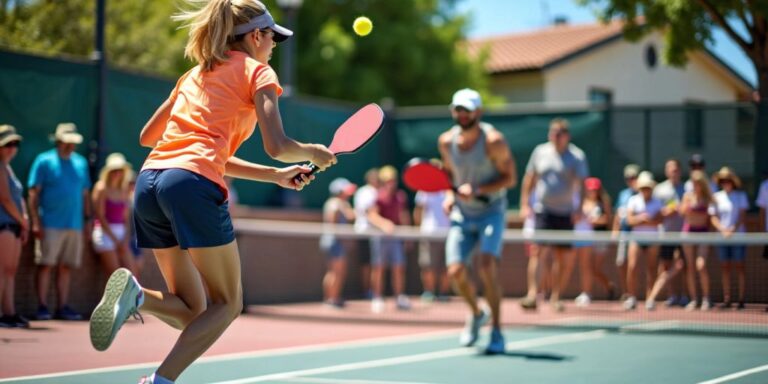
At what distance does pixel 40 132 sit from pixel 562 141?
5.96 m

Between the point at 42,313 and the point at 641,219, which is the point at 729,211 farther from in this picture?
the point at 42,313

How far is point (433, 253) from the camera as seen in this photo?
1469cm

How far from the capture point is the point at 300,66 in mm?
26719

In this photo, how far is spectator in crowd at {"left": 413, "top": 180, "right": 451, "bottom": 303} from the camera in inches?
567

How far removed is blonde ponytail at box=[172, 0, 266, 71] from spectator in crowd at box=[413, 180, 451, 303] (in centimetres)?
966

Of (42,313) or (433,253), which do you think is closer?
(42,313)

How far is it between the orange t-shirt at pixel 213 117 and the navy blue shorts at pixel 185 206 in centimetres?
5

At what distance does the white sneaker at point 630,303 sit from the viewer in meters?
11.9

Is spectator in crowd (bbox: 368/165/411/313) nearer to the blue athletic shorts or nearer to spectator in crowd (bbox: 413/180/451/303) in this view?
spectator in crowd (bbox: 413/180/451/303)

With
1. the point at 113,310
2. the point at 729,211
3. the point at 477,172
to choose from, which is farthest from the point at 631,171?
the point at 113,310

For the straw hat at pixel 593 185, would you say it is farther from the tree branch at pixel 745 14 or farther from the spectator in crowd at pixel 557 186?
the tree branch at pixel 745 14

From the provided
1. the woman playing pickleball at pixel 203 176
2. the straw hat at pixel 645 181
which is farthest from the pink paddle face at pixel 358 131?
the straw hat at pixel 645 181

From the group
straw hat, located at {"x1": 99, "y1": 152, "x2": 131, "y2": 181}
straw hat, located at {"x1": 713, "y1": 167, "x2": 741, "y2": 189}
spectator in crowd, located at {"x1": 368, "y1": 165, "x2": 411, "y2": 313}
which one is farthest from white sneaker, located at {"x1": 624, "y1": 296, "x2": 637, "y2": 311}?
straw hat, located at {"x1": 99, "y1": 152, "x2": 131, "y2": 181}

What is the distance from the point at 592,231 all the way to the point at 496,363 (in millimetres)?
7059
